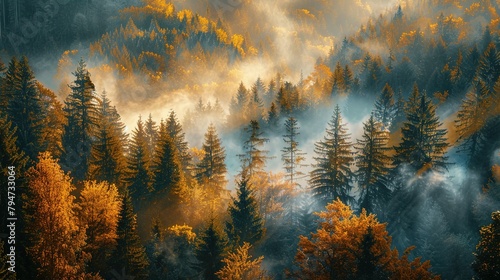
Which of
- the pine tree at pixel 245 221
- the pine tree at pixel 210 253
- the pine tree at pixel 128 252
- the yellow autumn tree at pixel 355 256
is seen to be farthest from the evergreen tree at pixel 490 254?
the pine tree at pixel 128 252

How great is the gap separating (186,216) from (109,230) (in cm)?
1401

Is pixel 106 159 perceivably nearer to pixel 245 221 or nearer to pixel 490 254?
pixel 245 221

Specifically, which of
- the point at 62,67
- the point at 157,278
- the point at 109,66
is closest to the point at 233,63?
the point at 109,66

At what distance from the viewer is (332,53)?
153125mm

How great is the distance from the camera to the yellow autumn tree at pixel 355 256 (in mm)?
29344

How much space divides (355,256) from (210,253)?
42.1 ft

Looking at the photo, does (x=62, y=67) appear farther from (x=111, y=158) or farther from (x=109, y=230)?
(x=109, y=230)

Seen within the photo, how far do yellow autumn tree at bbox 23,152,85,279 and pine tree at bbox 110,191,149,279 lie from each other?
5.53 meters

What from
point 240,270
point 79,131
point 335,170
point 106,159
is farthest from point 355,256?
point 79,131

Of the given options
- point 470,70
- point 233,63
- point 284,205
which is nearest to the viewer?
point 284,205

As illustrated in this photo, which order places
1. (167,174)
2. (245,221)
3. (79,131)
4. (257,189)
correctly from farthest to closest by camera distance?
(257,189), (79,131), (167,174), (245,221)

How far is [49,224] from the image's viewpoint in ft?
94.2

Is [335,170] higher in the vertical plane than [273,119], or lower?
lower

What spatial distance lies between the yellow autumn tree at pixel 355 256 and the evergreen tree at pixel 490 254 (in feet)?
12.4
